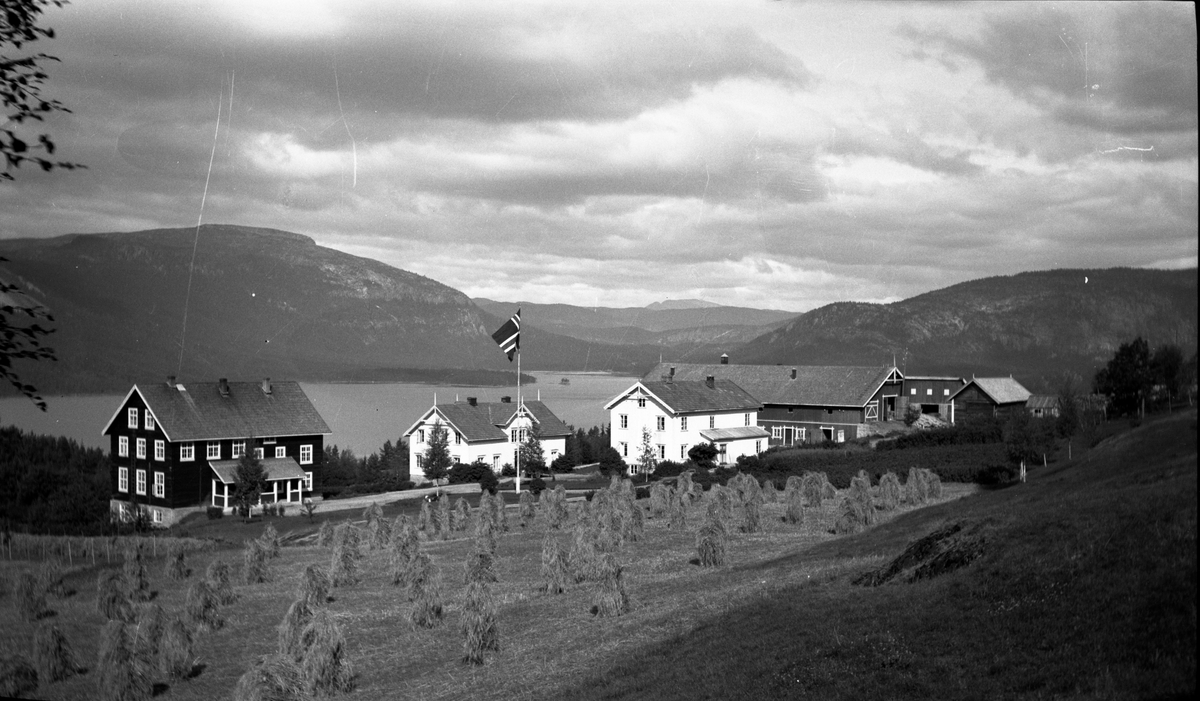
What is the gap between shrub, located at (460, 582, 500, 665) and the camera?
1766cm

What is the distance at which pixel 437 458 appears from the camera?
209 ft

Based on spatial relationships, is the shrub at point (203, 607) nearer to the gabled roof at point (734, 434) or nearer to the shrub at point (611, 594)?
the shrub at point (611, 594)

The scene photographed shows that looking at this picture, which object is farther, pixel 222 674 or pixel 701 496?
pixel 701 496

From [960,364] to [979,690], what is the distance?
55414 millimetres

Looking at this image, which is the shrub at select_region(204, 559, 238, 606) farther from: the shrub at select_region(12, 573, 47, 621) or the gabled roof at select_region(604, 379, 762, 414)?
the gabled roof at select_region(604, 379, 762, 414)

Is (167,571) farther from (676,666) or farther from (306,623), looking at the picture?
(676,666)

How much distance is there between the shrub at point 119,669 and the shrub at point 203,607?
5.30 m

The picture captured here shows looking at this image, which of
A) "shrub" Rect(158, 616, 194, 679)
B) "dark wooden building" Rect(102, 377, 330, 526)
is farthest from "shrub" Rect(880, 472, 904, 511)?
"dark wooden building" Rect(102, 377, 330, 526)

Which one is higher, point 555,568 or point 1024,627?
point 1024,627

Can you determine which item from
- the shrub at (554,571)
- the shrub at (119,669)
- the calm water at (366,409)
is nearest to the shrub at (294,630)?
the shrub at (119,669)

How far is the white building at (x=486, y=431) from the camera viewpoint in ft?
228

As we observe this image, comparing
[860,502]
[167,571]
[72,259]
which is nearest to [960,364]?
[860,502]

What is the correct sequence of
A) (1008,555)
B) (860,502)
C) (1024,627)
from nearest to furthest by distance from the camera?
1. (1024,627)
2. (1008,555)
3. (860,502)

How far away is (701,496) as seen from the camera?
47.0 metres
